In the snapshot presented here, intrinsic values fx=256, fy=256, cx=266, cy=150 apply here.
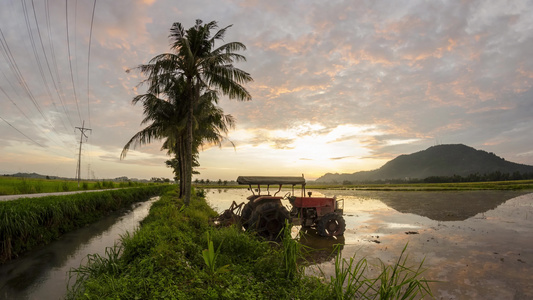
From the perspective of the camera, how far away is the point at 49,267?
6785 mm

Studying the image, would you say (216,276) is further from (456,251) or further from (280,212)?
(456,251)

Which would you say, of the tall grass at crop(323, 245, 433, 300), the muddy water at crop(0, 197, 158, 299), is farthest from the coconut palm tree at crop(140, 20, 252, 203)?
the tall grass at crop(323, 245, 433, 300)

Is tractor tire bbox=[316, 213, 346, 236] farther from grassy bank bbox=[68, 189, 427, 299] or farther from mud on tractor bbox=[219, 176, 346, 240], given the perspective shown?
grassy bank bbox=[68, 189, 427, 299]

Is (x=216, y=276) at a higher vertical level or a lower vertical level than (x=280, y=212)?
lower

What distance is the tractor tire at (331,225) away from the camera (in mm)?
9758

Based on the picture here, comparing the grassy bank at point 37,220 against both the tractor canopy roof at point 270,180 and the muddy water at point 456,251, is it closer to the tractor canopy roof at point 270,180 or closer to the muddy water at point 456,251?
the tractor canopy roof at point 270,180

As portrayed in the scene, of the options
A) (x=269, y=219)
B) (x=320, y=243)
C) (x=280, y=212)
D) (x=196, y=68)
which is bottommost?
(x=320, y=243)

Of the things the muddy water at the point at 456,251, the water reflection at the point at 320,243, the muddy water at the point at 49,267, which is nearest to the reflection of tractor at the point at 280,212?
the water reflection at the point at 320,243

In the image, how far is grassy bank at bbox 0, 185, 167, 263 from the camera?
288 inches

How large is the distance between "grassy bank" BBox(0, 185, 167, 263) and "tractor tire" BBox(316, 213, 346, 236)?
9.64m

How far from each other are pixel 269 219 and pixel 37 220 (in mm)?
8076

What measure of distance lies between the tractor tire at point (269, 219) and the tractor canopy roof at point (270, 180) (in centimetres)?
118

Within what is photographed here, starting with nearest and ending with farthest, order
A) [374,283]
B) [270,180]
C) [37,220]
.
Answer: [374,283], [37,220], [270,180]

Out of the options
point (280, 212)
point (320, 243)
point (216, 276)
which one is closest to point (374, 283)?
point (216, 276)
